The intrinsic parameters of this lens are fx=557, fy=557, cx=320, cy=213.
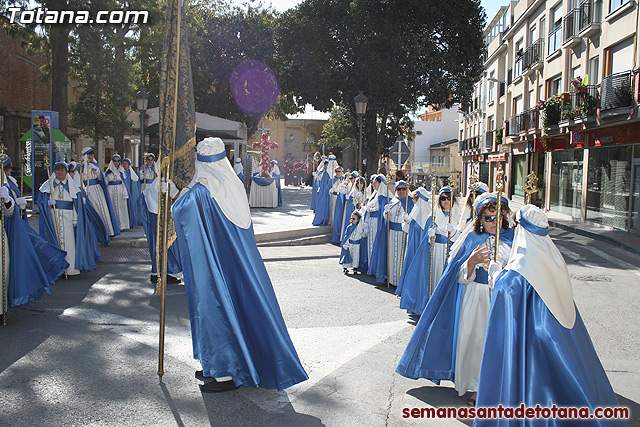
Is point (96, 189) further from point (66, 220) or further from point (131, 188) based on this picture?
point (66, 220)

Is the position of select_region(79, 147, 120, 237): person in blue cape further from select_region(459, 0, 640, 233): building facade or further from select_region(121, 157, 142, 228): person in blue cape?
select_region(459, 0, 640, 233): building facade

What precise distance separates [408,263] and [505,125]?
30.0 meters

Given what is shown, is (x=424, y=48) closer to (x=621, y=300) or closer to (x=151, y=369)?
(x=621, y=300)

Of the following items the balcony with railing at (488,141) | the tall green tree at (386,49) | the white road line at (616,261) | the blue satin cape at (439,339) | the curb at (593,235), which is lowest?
the white road line at (616,261)

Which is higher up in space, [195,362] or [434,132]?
[434,132]

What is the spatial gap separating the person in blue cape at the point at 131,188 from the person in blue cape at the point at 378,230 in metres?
7.82

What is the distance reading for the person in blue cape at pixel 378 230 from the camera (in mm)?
9008

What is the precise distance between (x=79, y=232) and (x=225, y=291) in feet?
18.4

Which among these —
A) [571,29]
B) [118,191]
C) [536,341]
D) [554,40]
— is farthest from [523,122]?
[536,341]

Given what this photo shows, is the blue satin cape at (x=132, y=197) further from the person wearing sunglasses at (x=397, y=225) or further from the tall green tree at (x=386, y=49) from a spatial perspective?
the tall green tree at (x=386, y=49)

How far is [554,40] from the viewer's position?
85.9 feet

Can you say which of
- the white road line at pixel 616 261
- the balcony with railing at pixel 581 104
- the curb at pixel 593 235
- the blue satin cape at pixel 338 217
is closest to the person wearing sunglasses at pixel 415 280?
the white road line at pixel 616 261

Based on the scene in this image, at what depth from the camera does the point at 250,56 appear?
3334 centimetres

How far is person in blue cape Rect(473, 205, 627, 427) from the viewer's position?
125 inches
